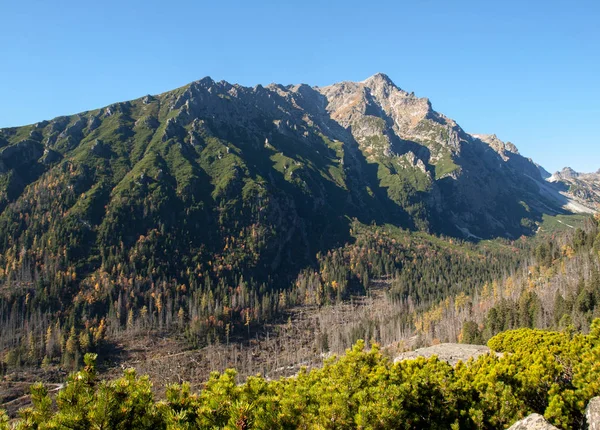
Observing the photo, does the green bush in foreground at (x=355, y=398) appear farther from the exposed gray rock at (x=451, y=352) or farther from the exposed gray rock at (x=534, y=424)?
the exposed gray rock at (x=451, y=352)

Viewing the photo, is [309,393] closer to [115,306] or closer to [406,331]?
[406,331]

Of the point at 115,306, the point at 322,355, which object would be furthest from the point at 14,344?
the point at 322,355

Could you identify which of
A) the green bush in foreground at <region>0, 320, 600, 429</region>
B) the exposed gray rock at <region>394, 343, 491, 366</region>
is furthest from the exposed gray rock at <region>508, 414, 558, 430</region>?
the exposed gray rock at <region>394, 343, 491, 366</region>

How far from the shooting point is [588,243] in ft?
637

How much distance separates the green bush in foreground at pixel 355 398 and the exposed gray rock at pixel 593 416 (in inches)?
122

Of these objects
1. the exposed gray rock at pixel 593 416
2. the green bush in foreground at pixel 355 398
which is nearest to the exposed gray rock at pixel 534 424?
the exposed gray rock at pixel 593 416

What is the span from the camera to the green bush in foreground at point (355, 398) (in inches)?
522

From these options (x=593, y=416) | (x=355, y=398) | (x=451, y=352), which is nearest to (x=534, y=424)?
(x=593, y=416)

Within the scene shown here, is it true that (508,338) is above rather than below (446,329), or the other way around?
above

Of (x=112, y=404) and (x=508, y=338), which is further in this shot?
(x=508, y=338)

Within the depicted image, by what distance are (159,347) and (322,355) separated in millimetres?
79284

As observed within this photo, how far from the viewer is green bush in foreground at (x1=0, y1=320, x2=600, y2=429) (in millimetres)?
13258

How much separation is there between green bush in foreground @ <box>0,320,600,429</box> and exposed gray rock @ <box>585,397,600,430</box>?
3091 mm

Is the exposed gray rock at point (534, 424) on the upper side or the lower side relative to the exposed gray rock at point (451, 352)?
upper
